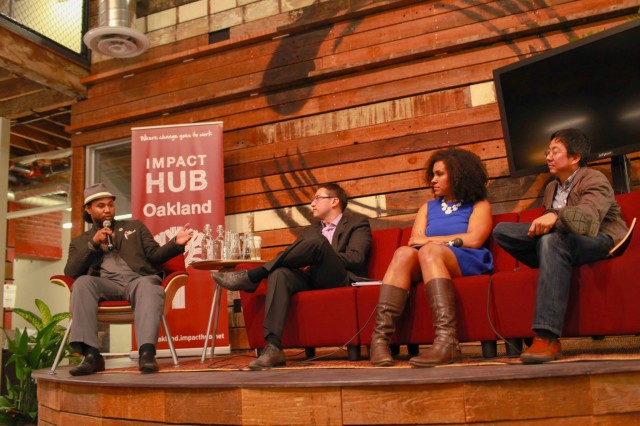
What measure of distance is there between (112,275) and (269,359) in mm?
1291

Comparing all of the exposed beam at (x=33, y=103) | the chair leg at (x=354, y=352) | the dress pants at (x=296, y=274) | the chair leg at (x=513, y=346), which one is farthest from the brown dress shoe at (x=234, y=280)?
the exposed beam at (x=33, y=103)

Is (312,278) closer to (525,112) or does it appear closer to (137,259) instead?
(137,259)

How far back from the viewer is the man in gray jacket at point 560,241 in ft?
8.32

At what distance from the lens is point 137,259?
12.5 ft

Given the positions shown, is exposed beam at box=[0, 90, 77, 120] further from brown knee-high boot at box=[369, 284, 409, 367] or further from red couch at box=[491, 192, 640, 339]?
red couch at box=[491, 192, 640, 339]

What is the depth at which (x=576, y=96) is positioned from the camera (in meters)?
3.72

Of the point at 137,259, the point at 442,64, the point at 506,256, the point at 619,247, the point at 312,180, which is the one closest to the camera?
the point at 619,247

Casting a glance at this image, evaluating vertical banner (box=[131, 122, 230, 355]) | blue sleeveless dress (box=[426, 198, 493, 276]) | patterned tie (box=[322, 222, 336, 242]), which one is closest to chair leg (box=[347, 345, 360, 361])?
blue sleeveless dress (box=[426, 198, 493, 276])

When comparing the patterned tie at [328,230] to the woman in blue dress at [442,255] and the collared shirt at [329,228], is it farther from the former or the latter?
the woman in blue dress at [442,255]

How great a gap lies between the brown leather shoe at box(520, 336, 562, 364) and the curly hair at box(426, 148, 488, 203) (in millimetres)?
1007

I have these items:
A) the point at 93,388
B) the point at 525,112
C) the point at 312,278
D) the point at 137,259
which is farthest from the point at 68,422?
the point at 525,112

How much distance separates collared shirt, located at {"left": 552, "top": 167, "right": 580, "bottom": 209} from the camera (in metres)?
3.06

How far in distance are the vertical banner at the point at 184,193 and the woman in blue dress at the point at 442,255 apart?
2.06 meters

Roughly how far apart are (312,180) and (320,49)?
108cm
